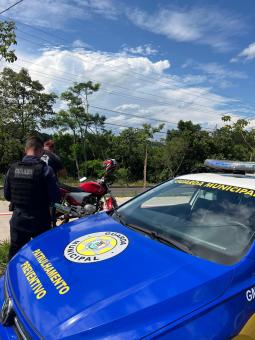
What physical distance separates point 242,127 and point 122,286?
2123cm

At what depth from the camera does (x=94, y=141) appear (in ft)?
143

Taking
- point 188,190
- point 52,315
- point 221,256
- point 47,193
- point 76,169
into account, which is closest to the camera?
point 52,315

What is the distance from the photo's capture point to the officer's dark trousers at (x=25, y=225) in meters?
3.96

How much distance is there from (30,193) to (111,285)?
1.96 m

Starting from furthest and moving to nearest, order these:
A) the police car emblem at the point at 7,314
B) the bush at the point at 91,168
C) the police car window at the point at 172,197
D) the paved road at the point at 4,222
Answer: the bush at the point at 91,168 → the paved road at the point at 4,222 → the police car window at the point at 172,197 → the police car emblem at the point at 7,314

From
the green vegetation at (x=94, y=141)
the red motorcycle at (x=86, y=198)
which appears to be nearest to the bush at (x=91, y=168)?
the green vegetation at (x=94, y=141)

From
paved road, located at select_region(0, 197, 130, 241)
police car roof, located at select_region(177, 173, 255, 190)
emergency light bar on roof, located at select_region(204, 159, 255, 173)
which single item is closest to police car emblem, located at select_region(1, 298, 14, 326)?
police car roof, located at select_region(177, 173, 255, 190)

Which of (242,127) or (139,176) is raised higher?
(242,127)

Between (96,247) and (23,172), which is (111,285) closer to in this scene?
(96,247)

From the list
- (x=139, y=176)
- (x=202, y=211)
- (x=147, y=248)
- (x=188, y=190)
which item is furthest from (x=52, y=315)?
(x=139, y=176)

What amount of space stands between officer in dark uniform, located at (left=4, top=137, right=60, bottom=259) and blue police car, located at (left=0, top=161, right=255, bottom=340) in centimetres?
72

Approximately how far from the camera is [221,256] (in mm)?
2533

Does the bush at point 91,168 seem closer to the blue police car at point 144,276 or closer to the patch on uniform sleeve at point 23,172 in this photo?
the patch on uniform sleeve at point 23,172

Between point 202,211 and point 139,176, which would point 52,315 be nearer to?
point 202,211
